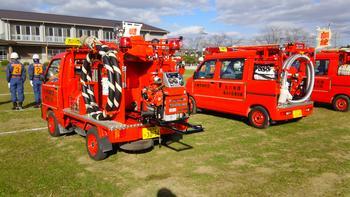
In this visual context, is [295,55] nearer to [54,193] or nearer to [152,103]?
[152,103]

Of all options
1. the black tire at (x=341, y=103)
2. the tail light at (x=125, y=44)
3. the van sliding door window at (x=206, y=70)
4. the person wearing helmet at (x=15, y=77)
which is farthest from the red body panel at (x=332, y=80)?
the person wearing helmet at (x=15, y=77)

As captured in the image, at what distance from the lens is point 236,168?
529 centimetres

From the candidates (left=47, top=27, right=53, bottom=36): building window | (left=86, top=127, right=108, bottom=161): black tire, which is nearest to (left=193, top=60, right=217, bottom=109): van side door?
(left=86, top=127, right=108, bottom=161): black tire

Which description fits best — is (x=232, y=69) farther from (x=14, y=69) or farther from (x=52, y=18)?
(x=52, y=18)

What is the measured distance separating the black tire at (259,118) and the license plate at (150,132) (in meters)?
3.31

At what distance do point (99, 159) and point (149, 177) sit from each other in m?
1.25

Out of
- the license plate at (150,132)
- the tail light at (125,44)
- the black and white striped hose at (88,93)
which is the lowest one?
the license plate at (150,132)

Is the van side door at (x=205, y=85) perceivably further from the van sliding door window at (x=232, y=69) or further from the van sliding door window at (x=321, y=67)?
the van sliding door window at (x=321, y=67)

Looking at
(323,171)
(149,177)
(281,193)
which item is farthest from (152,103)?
(323,171)

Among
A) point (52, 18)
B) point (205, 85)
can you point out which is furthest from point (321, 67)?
point (52, 18)

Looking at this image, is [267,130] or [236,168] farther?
[267,130]

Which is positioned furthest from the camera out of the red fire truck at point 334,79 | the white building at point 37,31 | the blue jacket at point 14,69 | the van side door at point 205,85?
the white building at point 37,31

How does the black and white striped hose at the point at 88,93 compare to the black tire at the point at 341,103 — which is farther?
the black tire at the point at 341,103

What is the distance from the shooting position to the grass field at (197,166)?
4484mm
